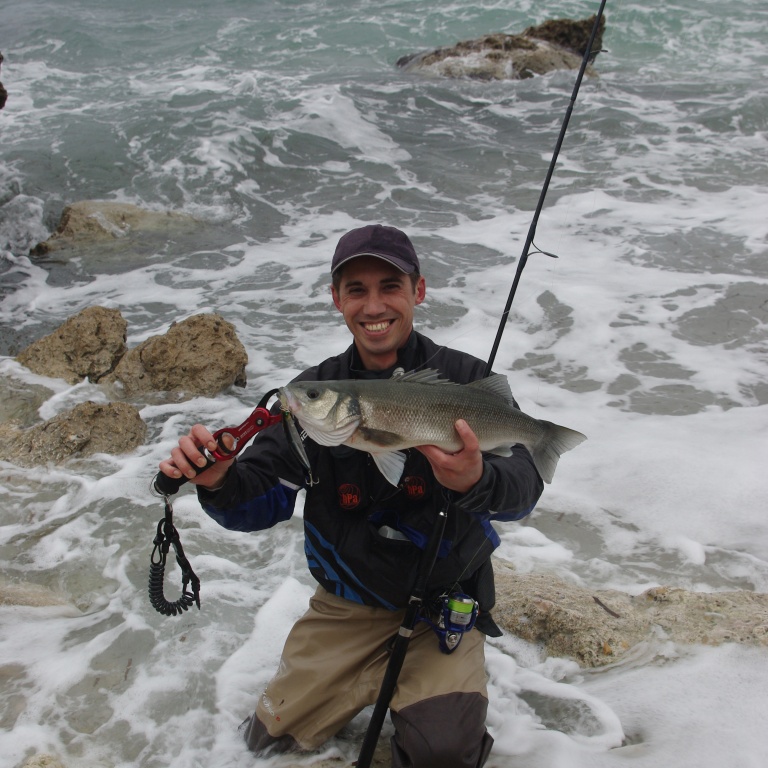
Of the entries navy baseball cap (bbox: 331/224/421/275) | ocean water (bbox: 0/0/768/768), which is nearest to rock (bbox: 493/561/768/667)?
ocean water (bbox: 0/0/768/768)

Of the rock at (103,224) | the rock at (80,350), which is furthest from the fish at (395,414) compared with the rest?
the rock at (103,224)

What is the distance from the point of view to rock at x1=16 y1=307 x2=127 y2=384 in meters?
5.86

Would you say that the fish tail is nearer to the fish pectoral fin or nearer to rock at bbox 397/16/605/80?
the fish pectoral fin

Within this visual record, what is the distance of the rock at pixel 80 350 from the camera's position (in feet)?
19.2

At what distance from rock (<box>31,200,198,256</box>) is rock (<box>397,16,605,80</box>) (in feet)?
39.7

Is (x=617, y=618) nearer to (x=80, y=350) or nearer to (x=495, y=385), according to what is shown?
(x=495, y=385)

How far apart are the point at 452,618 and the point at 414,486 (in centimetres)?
52

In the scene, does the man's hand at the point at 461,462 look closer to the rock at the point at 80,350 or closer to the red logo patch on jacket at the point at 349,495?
the red logo patch on jacket at the point at 349,495

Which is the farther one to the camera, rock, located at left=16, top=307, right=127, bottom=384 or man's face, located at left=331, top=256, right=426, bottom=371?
rock, located at left=16, top=307, right=127, bottom=384

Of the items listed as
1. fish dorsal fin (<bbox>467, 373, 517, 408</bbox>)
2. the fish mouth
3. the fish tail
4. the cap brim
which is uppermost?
the cap brim

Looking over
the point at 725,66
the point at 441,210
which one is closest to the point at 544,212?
the point at 441,210

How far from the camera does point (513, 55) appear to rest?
19.4 meters

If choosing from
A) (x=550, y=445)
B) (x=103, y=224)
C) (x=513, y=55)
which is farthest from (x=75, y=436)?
(x=513, y=55)

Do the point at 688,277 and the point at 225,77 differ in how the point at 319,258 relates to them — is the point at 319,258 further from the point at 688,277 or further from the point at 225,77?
the point at 225,77
